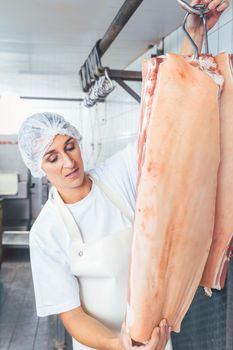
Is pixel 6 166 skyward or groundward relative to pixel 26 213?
skyward

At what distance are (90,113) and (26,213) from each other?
5.69 ft

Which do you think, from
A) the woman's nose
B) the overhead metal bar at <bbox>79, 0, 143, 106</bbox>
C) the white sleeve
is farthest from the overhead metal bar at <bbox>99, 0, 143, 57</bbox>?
the white sleeve

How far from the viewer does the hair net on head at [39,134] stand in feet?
4.07

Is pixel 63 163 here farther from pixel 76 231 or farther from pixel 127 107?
pixel 127 107

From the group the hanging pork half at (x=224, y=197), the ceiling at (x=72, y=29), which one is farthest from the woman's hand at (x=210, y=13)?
the ceiling at (x=72, y=29)

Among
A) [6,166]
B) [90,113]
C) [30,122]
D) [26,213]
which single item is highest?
[90,113]

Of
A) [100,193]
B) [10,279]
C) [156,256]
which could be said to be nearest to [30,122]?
[100,193]

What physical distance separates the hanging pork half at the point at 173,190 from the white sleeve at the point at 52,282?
482 millimetres

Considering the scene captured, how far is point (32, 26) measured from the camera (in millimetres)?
2199

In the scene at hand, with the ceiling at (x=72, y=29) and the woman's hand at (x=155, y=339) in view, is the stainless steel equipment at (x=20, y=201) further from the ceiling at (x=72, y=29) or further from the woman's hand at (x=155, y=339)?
the woman's hand at (x=155, y=339)

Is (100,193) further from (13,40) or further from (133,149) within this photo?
(13,40)

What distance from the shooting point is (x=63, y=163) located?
1.17 meters

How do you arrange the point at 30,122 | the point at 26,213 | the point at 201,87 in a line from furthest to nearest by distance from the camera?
the point at 26,213
the point at 30,122
the point at 201,87

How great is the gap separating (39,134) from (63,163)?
0.52 ft
